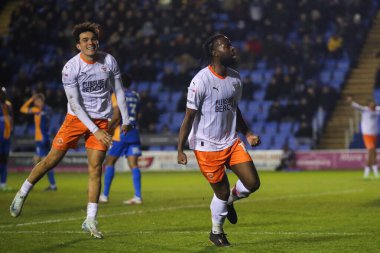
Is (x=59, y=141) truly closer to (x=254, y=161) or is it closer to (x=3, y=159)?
(x=3, y=159)

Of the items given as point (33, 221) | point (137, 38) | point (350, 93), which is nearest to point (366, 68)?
point (350, 93)

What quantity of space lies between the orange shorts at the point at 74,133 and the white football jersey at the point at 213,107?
1.50 m

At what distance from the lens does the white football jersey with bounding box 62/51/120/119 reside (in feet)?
35.8

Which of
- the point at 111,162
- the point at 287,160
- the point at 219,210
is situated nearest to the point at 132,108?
the point at 111,162

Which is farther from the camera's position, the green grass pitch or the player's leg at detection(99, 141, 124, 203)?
the player's leg at detection(99, 141, 124, 203)

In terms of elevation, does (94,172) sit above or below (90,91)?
below

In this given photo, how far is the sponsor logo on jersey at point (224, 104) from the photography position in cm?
1000

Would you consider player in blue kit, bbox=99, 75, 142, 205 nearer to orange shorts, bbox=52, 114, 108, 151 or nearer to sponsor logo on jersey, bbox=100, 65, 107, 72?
orange shorts, bbox=52, 114, 108, 151

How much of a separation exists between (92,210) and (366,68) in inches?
1168

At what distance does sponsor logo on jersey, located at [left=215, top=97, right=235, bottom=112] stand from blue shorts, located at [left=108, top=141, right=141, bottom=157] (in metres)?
7.50

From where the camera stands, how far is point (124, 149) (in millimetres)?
17516

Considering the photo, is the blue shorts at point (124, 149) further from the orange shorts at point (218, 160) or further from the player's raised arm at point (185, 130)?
the player's raised arm at point (185, 130)

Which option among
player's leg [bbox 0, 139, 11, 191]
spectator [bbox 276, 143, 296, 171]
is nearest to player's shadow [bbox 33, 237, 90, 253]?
player's leg [bbox 0, 139, 11, 191]

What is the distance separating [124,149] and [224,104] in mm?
7706
